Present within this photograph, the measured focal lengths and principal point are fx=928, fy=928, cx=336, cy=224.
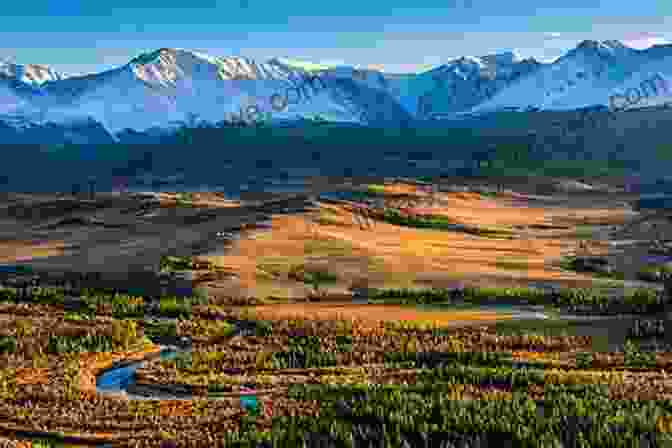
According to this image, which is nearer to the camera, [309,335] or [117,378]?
[117,378]

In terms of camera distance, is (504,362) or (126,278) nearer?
(504,362)

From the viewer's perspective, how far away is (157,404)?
26047 millimetres

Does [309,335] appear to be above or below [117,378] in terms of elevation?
above

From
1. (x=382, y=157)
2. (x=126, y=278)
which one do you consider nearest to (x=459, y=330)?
(x=126, y=278)

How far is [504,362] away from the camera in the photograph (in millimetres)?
30344

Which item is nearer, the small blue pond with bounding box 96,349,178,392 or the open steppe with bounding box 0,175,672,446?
the open steppe with bounding box 0,175,672,446

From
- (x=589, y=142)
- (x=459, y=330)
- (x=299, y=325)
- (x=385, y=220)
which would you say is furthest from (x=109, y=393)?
(x=589, y=142)

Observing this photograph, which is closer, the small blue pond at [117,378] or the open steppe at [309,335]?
the open steppe at [309,335]

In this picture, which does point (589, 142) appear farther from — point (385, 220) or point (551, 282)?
point (551, 282)

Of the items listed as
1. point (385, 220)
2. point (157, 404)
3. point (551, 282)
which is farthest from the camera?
point (385, 220)

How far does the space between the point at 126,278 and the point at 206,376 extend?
67.6 ft

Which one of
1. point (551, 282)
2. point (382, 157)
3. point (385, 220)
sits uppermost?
point (382, 157)

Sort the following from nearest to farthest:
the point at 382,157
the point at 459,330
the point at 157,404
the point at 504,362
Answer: the point at 157,404
the point at 504,362
the point at 459,330
the point at 382,157

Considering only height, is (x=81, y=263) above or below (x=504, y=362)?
above
